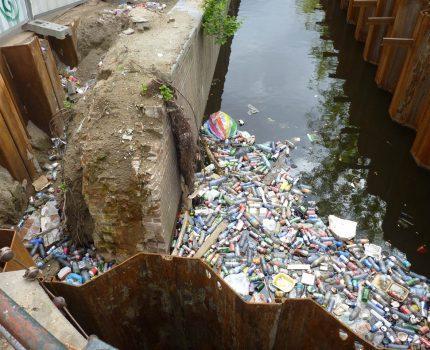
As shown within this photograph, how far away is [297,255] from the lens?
6.34 metres

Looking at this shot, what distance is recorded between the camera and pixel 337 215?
24.2 ft

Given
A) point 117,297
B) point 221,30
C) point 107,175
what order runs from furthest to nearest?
point 221,30 < point 107,175 < point 117,297

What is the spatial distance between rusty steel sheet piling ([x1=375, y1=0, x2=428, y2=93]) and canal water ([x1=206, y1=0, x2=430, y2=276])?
0.93 metres

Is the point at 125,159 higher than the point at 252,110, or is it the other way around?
the point at 125,159

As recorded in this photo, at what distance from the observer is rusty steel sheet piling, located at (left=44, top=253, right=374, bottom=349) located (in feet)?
10.8

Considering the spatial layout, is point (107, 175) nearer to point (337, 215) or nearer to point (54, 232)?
point (54, 232)

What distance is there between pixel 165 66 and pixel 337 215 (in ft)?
15.0

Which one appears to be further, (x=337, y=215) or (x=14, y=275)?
(x=337, y=215)

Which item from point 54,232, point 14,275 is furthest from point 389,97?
point 14,275

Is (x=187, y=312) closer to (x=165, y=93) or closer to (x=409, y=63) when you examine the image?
(x=165, y=93)

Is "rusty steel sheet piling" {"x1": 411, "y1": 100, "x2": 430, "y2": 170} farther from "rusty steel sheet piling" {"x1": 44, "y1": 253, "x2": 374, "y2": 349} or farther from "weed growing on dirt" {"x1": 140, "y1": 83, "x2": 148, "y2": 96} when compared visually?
"rusty steel sheet piling" {"x1": 44, "y1": 253, "x2": 374, "y2": 349}

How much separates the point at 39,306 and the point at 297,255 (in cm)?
457

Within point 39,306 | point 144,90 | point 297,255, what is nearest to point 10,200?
point 144,90

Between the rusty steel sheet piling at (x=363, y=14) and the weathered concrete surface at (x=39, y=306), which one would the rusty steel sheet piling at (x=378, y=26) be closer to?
the rusty steel sheet piling at (x=363, y=14)
